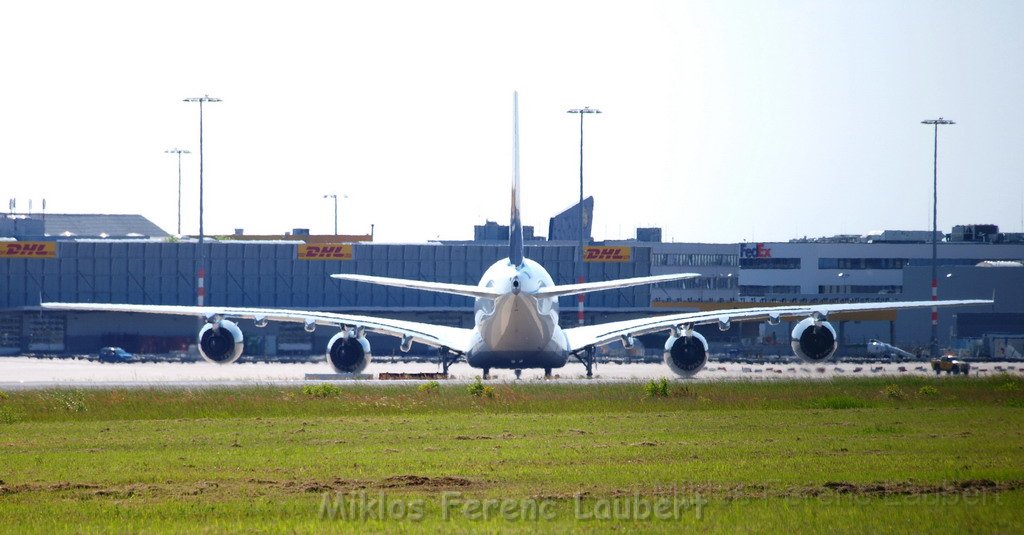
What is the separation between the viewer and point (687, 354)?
6009cm

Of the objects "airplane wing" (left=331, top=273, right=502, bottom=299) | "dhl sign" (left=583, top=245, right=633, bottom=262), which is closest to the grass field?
"airplane wing" (left=331, top=273, right=502, bottom=299)

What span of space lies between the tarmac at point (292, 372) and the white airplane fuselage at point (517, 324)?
996mm

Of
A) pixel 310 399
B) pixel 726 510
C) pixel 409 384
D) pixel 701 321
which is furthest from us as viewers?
pixel 701 321

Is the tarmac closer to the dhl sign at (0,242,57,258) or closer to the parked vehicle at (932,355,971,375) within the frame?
the parked vehicle at (932,355,971,375)

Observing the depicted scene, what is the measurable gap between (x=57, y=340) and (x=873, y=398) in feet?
218

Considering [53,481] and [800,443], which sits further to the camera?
[800,443]

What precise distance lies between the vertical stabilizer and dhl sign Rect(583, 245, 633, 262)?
3957cm

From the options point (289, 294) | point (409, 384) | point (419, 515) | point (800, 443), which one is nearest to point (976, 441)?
point (800, 443)

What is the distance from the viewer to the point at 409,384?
51.0 meters

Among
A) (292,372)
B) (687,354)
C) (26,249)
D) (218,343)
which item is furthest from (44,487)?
(26,249)

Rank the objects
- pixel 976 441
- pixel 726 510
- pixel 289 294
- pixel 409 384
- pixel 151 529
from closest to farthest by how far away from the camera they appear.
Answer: pixel 151 529, pixel 726 510, pixel 976 441, pixel 409 384, pixel 289 294

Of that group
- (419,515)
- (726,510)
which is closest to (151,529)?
(419,515)

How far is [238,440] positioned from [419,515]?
40.5 feet

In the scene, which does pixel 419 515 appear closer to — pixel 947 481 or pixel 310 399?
pixel 947 481
